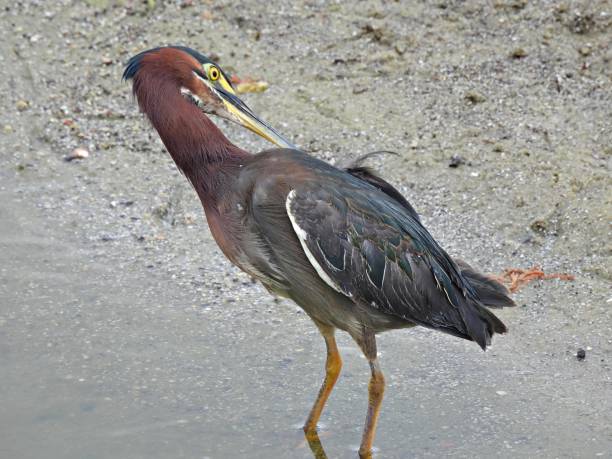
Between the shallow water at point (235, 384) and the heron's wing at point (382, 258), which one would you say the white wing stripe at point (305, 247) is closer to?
the heron's wing at point (382, 258)

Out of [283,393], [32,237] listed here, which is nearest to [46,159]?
[32,237]

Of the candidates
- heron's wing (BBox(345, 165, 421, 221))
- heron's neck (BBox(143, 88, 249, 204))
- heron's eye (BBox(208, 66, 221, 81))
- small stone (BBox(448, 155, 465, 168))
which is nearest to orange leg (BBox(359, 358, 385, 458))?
heron's wing (BBox(345, 165, 421, 221))

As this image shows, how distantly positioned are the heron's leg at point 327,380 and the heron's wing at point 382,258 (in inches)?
19.8

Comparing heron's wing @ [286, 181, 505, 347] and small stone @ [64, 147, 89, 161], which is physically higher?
heron's wing @ [286, 181, 505, 347]

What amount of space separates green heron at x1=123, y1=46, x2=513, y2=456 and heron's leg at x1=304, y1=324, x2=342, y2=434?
27 centimetres

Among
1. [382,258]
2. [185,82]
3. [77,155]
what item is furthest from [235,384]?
[77,155]

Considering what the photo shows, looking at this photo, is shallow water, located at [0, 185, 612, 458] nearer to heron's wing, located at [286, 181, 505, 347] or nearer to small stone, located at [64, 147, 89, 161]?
heron's wing, located at [286, 181, 505, 347]

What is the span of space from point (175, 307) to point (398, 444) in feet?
5.84

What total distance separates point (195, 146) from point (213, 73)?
1.27 feet

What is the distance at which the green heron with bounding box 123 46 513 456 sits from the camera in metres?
4.81

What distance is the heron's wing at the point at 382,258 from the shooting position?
15.7 feet

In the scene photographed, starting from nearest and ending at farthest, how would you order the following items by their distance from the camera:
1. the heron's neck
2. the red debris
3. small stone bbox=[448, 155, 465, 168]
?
the heron's neck
the red debris
small stone bbox=[448, 155, 465, 168]

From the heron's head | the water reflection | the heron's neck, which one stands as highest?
the heron's head

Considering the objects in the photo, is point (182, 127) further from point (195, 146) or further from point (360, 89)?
point (360, 89)
